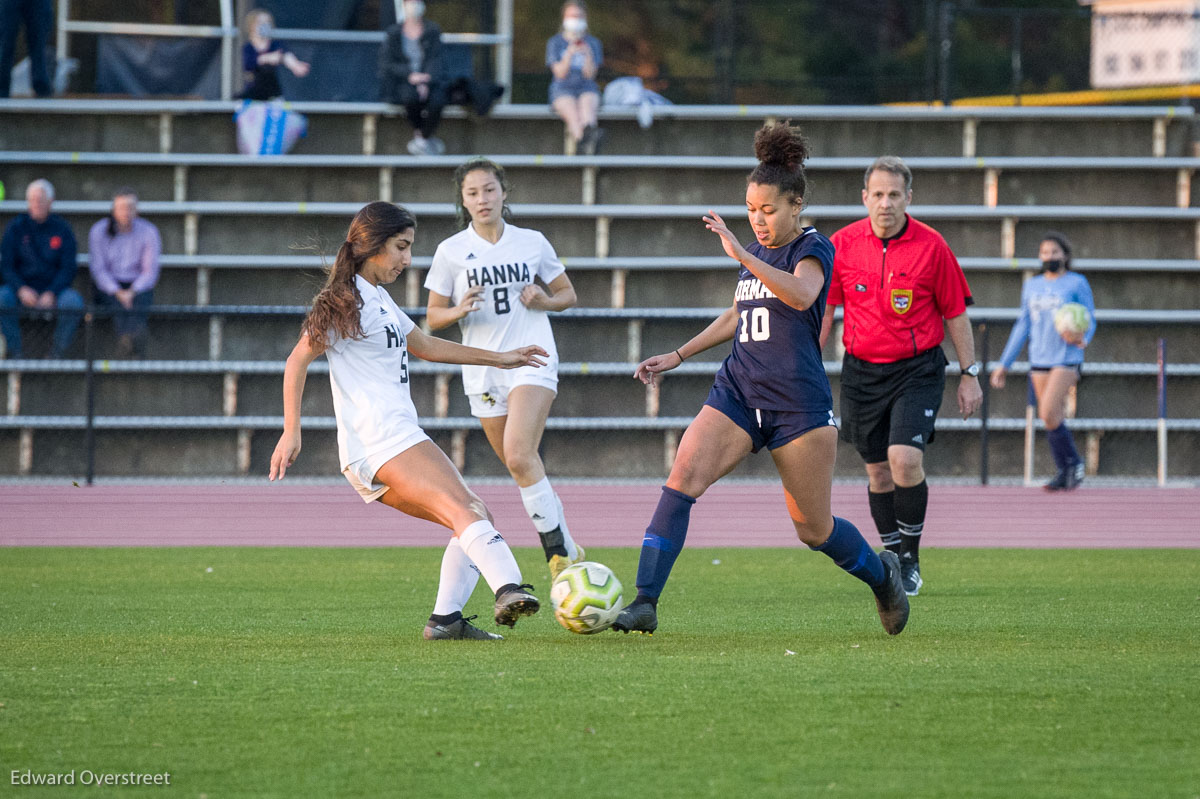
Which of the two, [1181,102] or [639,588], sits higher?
[1181,102]

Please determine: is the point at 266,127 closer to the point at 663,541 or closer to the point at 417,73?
the point at 417,73

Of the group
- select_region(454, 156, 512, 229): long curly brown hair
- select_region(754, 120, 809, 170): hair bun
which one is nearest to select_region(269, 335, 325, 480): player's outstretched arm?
select_region(754, 120, 809, 170): hair bun

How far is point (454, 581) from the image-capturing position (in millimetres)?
6020

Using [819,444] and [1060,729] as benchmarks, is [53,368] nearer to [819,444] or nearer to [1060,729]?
[819,444]

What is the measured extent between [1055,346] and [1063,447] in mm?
1000

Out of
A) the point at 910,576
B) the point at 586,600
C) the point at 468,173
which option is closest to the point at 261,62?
the point at 468,173

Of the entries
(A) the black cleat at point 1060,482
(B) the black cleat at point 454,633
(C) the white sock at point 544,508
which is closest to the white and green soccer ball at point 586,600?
(B) the black cleat at point 454,633

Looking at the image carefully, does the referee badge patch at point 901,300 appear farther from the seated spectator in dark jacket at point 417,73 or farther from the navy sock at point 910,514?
the seated spectator in dark jacket at point 417,73

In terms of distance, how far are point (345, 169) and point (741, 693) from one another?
14.6 metres

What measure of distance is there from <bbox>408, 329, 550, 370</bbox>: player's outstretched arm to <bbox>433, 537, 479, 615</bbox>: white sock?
2.57 feet

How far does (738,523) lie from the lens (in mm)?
12289

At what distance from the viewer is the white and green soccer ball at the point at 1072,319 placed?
13945 millimetres

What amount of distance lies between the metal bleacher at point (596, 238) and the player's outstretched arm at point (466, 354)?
9.34 meters

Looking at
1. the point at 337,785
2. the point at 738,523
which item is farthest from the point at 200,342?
the point at 337,785
